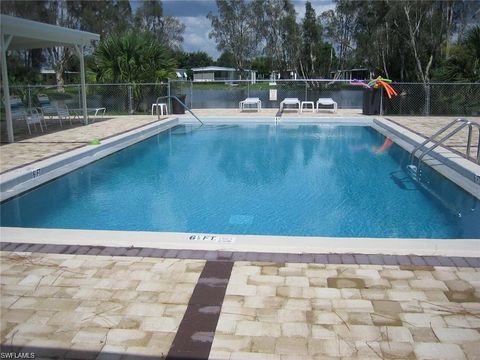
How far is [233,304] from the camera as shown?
3.03 meters

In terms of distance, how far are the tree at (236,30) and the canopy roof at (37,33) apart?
35.7 meters

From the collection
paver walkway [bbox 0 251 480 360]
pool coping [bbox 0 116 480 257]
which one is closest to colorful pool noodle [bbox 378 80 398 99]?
pool coping [bbox 0 116 480 257]

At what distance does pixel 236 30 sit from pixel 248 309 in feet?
159

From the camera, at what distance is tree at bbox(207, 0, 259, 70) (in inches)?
1839

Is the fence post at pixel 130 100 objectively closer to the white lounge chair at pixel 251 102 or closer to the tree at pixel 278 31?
the white lounge chair at pixel 251 102

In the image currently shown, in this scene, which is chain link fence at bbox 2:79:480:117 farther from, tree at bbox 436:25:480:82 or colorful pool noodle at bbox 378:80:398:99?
tree at bbox 436:25:480:82

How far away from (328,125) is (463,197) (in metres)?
8.63

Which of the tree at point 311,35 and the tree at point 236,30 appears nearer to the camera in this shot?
the tree at point 311,35

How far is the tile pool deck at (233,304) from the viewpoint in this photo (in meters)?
2.56

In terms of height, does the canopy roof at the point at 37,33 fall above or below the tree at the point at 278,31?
below

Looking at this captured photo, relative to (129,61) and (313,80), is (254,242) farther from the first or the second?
(313,80)

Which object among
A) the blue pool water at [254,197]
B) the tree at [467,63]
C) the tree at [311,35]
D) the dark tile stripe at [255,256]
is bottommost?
the blue pool water at [254,197]

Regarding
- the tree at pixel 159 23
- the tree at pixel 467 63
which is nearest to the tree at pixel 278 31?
the tree at pixel 159 23

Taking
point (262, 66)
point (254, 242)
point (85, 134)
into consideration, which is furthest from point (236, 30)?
point (254, 242)
